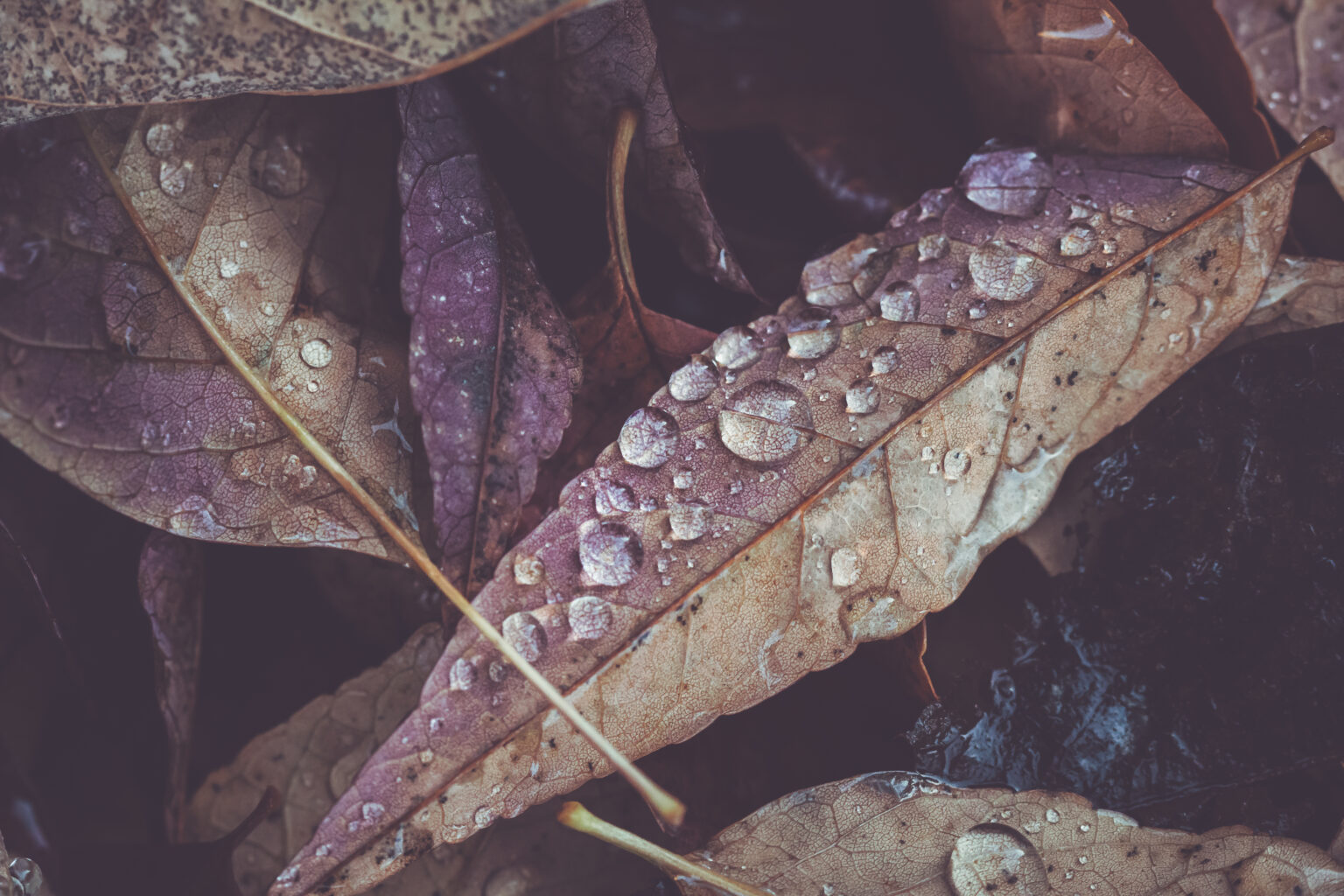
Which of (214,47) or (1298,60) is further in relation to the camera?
(1298,60)

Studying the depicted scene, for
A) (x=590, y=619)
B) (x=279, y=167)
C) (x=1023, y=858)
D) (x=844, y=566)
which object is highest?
(x=279, y=167)

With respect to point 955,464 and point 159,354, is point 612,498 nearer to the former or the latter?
point 955,464

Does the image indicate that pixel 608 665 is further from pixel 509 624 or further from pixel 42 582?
pixel 42 582

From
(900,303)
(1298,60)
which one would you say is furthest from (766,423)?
(1298,60)

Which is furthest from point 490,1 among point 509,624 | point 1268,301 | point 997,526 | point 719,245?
point 1268,301

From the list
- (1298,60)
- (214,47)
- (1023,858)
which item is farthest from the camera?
(1298,60)

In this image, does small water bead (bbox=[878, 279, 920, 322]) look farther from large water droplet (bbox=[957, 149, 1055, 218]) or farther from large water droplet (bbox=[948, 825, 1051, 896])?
large water droplet (bbox=[948, 825, 1051, 896])

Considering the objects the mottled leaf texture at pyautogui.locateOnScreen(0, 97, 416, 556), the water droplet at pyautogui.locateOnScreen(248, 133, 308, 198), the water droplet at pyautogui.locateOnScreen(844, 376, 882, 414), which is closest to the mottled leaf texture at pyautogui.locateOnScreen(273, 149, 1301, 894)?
the water droplet at pyautogui.locateOnScreen(844, 376, 882, 414)
